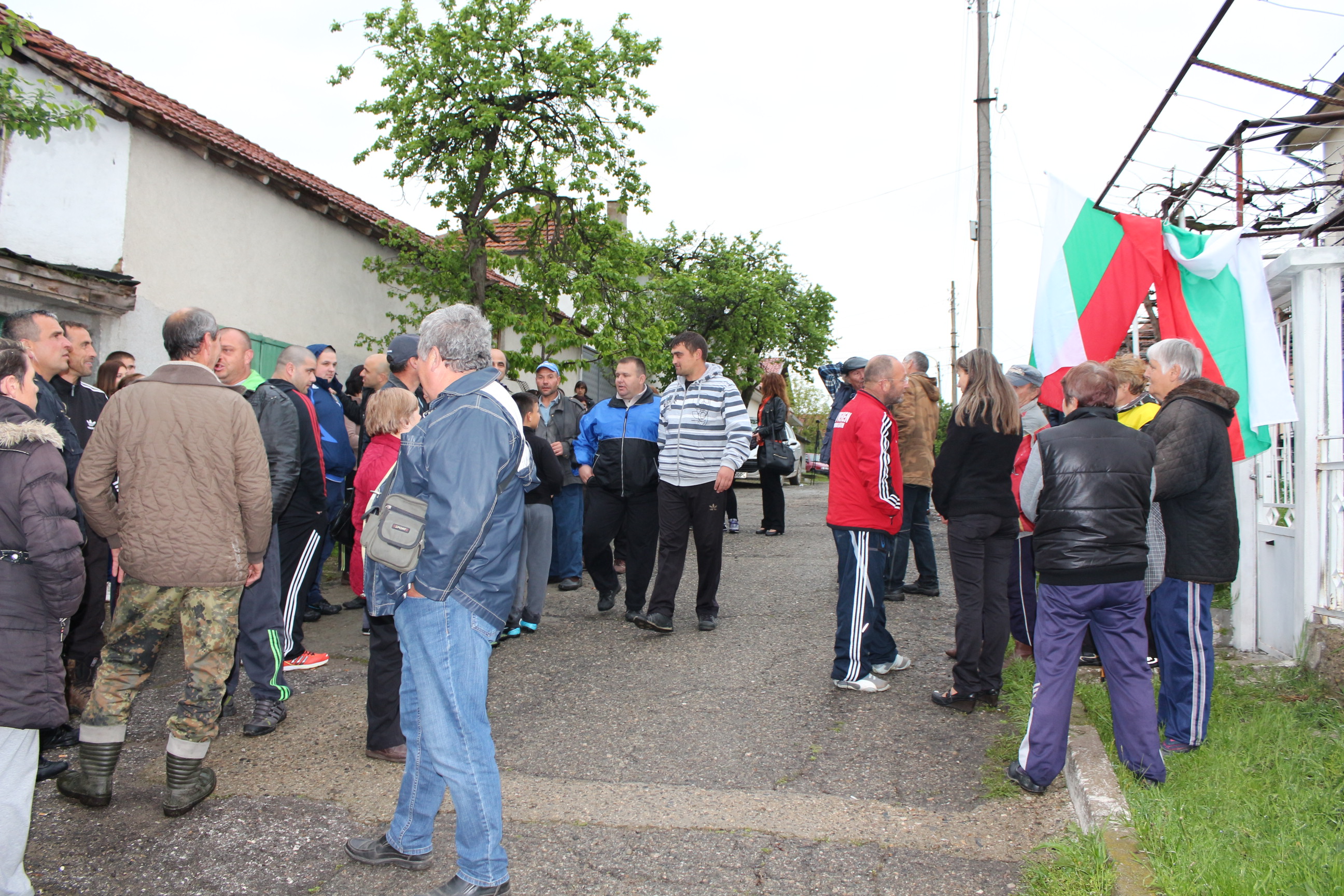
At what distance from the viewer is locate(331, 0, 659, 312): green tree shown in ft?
43.9

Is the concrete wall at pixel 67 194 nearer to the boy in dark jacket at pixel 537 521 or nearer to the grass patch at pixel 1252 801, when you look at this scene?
the boy in dark jacket at pixel 537 521

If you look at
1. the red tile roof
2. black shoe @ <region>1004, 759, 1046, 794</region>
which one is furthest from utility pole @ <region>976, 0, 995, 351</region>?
black shoe @ <region>1004, 759, 1046, 794</region>

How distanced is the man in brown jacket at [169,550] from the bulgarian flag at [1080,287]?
4.90m

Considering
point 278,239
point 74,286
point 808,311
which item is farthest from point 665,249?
point 74,286

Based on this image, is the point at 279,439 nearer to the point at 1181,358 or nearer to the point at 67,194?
the point at 1181,358

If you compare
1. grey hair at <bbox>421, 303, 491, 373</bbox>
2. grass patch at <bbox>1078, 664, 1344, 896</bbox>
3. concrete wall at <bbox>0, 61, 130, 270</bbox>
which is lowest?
grass patch at <bbox>1078, 664, 1344, 896</bbox>

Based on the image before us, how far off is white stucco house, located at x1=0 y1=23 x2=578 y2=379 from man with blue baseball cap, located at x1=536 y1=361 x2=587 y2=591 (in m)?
5.63

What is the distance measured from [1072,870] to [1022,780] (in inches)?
30.8

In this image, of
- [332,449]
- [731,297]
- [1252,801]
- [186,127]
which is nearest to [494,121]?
[186,127]

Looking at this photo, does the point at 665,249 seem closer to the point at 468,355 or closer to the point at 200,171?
the point at 200,171

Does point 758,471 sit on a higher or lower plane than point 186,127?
lower

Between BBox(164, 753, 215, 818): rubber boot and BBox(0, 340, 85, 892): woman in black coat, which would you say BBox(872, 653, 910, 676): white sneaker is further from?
BBox(0, 340, 85, 892): woman in black coat

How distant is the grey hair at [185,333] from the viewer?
12.1ft

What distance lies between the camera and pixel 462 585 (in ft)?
9.09
